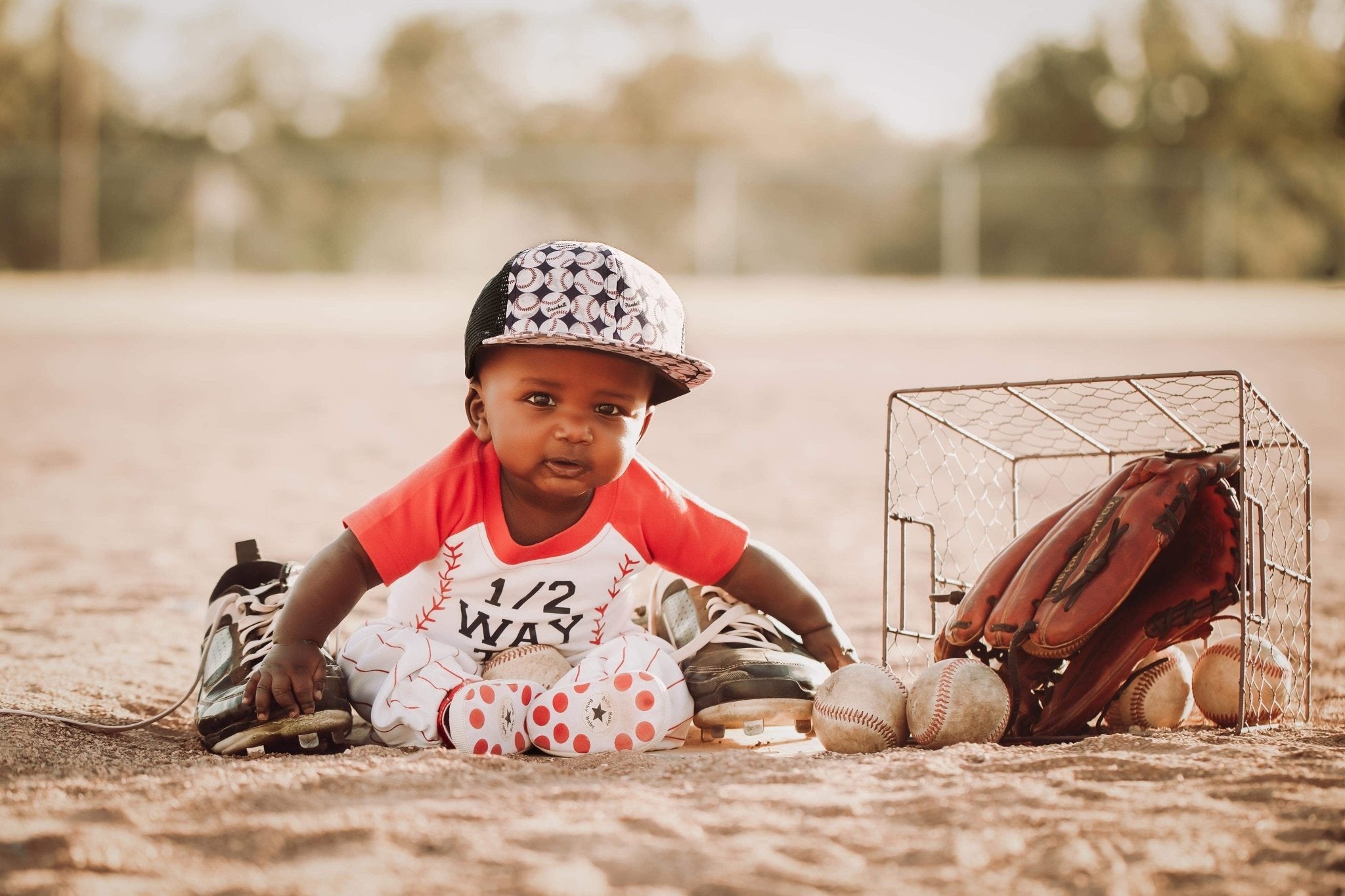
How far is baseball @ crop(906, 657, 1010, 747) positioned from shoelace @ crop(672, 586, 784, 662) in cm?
41

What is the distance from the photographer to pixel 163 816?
2133 mm

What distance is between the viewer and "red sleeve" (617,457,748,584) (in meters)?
3.19

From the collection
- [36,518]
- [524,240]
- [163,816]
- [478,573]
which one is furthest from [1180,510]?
[524,240]

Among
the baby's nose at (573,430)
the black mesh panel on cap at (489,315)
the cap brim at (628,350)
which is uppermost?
the black mesh panel on cap at (489,315)

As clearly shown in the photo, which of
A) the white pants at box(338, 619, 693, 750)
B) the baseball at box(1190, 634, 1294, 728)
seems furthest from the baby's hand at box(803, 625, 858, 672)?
the baseball at box(1190, 634, 1294, 728)

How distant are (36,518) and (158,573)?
1.87 metres

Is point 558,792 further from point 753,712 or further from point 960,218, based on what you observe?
point 960,218

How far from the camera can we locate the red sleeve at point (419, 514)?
2.98 meters

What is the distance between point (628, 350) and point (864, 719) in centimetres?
93

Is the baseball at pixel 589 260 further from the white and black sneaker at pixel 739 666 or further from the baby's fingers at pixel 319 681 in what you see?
the baby's fingers at pixel 319 681

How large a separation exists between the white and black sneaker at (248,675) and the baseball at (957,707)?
1221mm

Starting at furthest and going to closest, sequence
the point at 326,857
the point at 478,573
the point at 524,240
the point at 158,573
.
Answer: the point at 524,240, the point at 158,573, the point at 478,573, the point at 326,857

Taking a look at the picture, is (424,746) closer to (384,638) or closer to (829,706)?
(384,638)

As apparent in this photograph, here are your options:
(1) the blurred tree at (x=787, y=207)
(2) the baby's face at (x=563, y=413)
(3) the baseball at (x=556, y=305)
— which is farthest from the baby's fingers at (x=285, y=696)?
(1) the blurred tree at (x=787, y=207)
